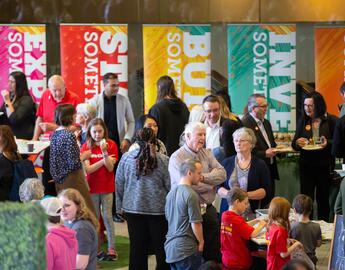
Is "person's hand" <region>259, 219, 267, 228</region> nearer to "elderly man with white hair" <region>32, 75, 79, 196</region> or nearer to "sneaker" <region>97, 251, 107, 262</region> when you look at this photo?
"sneaker" <region>97, 251, 107, 262</region>

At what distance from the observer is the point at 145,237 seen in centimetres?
568

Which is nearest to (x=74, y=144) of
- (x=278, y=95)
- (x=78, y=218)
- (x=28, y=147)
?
(x=28, y=147)

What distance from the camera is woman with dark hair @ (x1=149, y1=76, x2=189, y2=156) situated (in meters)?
7.09

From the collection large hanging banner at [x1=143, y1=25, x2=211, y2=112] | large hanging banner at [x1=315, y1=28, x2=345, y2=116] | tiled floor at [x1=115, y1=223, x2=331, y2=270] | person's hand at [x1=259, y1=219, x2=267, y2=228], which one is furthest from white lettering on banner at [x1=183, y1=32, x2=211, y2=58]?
person's hand at [x1=259, y1=219, x2=267, y2=228]

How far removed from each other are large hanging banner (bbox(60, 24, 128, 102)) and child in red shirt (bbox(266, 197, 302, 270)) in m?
4.38

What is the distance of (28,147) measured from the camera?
6598 millimetres

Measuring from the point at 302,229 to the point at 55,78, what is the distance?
3.26 metres

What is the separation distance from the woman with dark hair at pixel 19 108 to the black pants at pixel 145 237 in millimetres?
2522

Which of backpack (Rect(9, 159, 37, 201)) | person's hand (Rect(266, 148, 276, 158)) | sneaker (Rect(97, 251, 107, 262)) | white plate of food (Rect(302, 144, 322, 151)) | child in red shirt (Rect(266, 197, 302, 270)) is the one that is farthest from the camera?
white plate of food (Rect(302, 144, 322, 151))

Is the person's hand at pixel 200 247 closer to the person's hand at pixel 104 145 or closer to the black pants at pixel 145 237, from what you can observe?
the black pants at pixel 145 237

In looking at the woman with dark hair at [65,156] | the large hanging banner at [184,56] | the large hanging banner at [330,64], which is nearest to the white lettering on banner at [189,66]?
the large hanging banner at [184,56]

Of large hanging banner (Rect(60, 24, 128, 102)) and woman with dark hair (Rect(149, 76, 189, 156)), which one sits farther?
large hanging banner (Rect(60, 24, 128, 102))

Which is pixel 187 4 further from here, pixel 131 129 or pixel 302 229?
pixel 302 229

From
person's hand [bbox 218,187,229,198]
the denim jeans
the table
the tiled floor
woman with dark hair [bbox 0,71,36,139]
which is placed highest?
woman with dark hair [bbox 0,71,36,139]
